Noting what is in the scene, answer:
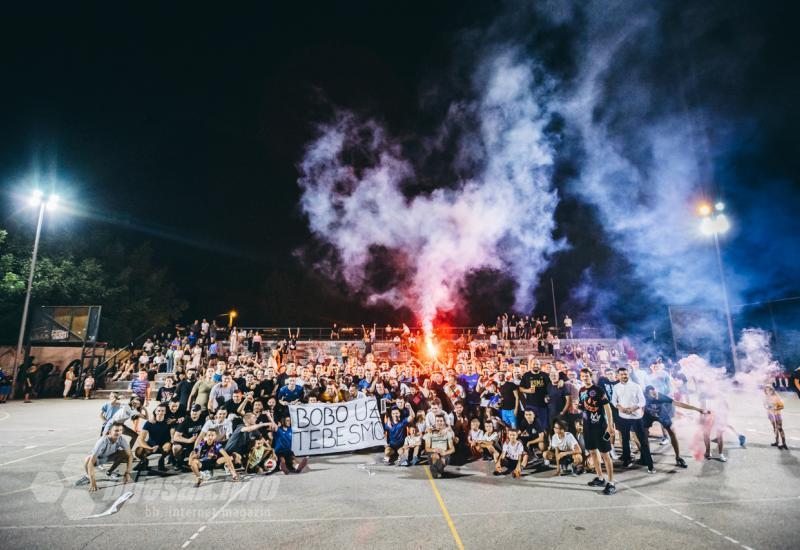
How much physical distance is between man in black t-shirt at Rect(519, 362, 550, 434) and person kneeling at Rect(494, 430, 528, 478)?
4.25ft

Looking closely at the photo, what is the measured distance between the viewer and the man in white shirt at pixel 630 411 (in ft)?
23.9

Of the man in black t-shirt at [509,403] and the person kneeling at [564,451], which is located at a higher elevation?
the man in black t-shirt at [509,403]

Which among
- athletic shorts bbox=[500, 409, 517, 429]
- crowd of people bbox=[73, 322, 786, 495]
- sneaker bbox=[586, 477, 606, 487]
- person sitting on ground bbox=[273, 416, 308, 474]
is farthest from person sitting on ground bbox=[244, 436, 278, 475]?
→ sneaker bbox=[586, 477, 606, 487]

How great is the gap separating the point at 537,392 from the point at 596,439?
7.29 feet

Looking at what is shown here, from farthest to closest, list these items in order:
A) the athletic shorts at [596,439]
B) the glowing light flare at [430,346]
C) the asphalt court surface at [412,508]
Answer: the glowing light flare at [430,346]
the athletic shorts at [596,439]
the asphalt court surface at [412,508]

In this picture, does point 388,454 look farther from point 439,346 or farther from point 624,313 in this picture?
point 624,313

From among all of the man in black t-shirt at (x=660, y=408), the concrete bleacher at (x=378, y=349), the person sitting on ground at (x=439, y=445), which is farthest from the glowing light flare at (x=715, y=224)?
the person sitting on ground at (x=439, y=445)

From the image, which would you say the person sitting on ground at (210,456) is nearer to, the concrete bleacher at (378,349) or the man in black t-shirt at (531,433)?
the man in black t-shirt at (531,433)

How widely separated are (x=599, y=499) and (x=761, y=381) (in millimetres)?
26970

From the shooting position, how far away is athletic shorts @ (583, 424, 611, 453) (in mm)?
6461

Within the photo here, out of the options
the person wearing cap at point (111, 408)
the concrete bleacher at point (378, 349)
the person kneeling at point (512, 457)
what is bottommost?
the person kneeling at point (512, 457)

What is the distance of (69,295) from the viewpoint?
25.7 meters

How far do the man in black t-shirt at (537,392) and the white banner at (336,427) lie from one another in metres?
3.87

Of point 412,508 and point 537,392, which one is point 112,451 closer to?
point 412,508
